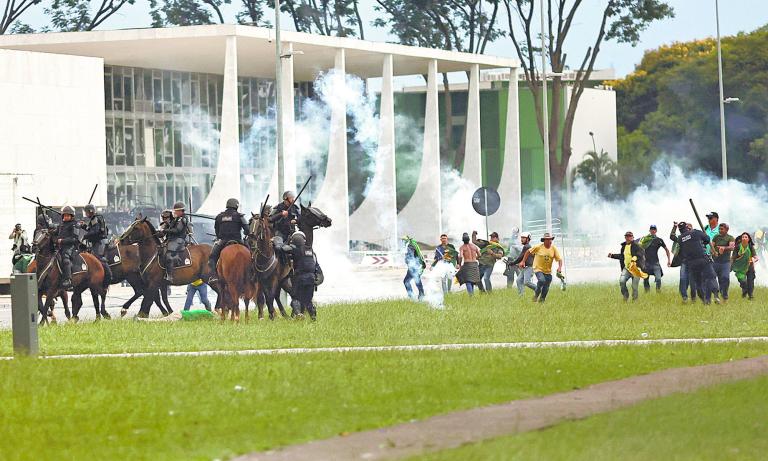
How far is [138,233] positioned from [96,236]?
906 millimetres

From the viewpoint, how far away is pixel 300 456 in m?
10.5

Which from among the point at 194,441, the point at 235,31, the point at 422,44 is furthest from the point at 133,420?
the point at 422,44

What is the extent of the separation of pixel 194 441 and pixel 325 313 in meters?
17.1

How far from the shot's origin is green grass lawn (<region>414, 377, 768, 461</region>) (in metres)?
10.4

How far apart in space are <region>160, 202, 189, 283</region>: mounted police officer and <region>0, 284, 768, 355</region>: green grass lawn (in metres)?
→ 1.75

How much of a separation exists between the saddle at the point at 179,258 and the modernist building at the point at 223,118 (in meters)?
29.9

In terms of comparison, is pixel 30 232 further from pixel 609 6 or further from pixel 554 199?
pixel 554 199

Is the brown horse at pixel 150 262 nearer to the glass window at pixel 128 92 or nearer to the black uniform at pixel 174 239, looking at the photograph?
the black uniform at pixel 174 239

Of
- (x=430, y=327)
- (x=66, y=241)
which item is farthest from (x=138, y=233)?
(x=430, y=327)

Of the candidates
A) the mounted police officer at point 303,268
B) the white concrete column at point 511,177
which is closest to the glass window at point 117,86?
the white concrete column at point 511,177

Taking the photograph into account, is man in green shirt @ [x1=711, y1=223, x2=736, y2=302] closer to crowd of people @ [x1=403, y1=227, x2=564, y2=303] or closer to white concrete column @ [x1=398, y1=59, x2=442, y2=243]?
crowd of people @ [x1=403, y1=227, x2=564, y2=303]

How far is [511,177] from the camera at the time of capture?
80.1 m

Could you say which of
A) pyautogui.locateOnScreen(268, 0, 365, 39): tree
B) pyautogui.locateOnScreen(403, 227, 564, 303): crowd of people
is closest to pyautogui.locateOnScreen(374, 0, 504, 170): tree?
pyautogui.locateOnScreen(268, 0, 365, 39): tree

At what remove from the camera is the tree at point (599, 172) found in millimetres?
97625
